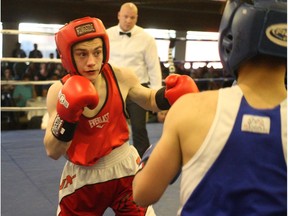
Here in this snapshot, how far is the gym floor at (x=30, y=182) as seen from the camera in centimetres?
207

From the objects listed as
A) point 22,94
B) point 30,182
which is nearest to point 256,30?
point 30,182

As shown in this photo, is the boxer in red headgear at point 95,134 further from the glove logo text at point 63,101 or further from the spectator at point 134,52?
the spectator at point 134,52

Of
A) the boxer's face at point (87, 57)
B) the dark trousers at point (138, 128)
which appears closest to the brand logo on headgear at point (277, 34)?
the boxer's face at point (87, 57)

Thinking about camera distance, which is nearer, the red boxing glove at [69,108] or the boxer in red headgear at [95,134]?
the red boxing glove at [69,108]

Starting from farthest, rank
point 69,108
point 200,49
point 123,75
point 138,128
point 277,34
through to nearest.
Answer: point 200,49
point 138,128
point 123,75
point 69,108
point 277,34

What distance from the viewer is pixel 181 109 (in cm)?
70

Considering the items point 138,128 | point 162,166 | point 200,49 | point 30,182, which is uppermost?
point 162,166

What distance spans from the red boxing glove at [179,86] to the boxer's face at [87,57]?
220 millimetres

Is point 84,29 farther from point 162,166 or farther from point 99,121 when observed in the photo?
point 162,166

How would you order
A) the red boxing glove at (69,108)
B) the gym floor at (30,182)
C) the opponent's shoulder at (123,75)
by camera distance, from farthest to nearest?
the gym floor at (30,182) < the opponent's shoulder at (123,75) < the red boxing glove at (69,108)

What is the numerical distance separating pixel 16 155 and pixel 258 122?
249 centimetres

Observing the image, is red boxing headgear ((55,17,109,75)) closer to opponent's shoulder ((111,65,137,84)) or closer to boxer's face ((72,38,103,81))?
boxer's face ((72,38,103,81))

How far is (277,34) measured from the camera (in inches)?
26.3

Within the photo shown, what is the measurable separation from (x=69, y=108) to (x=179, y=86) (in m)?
0.31
